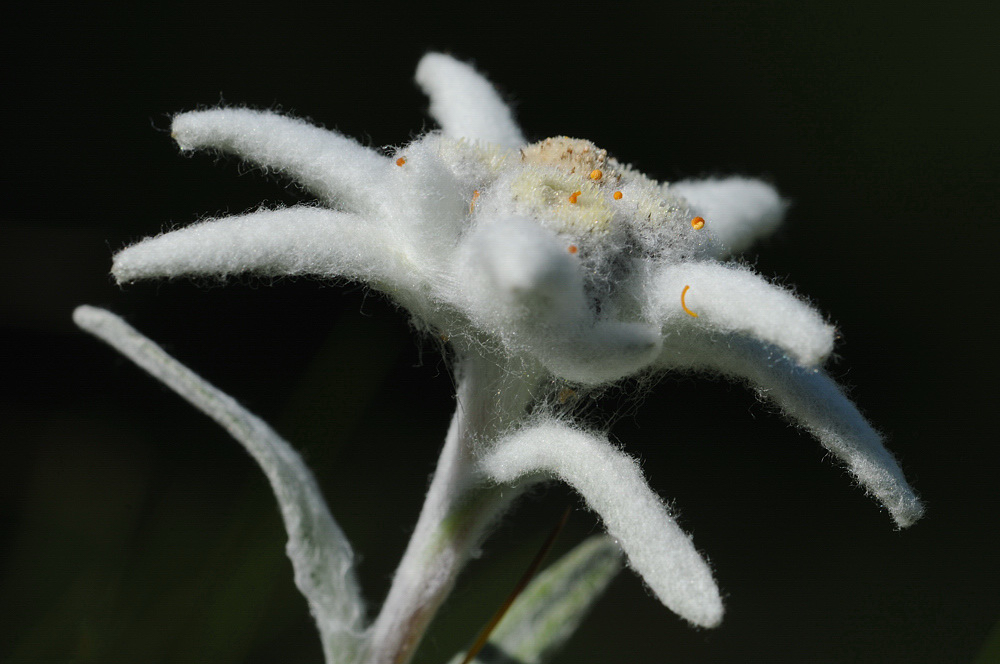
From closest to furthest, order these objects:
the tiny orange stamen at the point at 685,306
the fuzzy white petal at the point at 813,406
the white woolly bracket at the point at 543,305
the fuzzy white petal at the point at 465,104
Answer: the white woolly bracket at the point at 543,305, the tiny orange stamen at the point at 685,306, the fuzzy white petal at the point at 813,406, the fuzzy white petal at the point at 465,104

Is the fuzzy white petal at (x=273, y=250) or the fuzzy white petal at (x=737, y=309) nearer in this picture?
the fuzzy white petal at (x=737, y=309)

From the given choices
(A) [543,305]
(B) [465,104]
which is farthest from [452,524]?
(B) [465,104]

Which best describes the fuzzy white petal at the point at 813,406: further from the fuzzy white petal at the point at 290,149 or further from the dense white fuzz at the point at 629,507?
the fuzzy white petal at the point at 290,149

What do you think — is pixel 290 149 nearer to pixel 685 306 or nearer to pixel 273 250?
pixel 273 250

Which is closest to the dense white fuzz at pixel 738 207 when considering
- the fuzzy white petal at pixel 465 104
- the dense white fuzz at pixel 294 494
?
the fuzzy white petal at pixel 465 104

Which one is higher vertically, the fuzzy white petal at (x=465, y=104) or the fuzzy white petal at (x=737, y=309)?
the fuzzy white petal at (x=465, y=104)

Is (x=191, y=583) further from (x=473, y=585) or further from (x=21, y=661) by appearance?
(x=473, y=585)

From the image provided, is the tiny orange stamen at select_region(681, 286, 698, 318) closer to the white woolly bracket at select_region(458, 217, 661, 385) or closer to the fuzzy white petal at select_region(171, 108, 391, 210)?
the white woolly bracket at select_region(458, 217, 661, 385)
